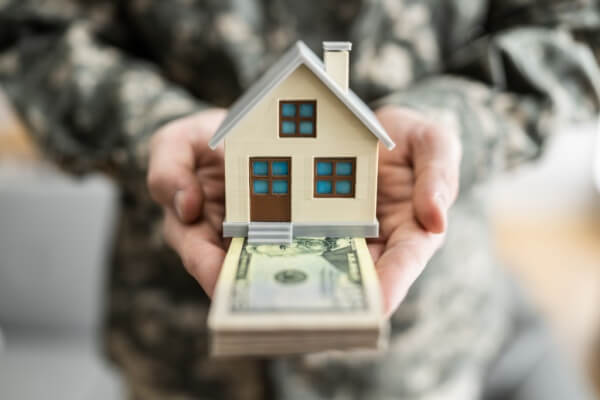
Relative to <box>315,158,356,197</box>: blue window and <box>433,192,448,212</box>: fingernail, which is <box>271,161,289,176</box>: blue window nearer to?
<box>315,158,356,197</box>: blue window

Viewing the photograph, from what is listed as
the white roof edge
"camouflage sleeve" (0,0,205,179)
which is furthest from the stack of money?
"camouflage sleeve" (0,0,205,179)

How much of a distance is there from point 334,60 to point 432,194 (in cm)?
28

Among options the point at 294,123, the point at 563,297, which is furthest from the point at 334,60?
the point at 563,297

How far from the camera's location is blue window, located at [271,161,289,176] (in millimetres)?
1045

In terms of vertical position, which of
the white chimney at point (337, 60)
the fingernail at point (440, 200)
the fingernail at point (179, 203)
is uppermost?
the white chimney at point (337, 60)

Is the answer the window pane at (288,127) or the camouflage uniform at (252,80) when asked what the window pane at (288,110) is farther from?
the camouflage uniform at (252,80)

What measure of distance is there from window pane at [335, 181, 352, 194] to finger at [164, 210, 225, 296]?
0.76 feet

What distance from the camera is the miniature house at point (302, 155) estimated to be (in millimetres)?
961

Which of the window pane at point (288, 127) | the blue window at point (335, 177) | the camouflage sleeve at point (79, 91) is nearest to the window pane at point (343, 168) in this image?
the blue window at point (335, 177)

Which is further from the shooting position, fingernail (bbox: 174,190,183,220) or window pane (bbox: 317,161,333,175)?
window pane (bbox: 317,161,333,175)

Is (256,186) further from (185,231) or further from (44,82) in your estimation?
(44,82)

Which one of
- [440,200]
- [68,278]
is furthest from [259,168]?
[68,278]

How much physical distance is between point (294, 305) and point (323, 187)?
317 millimetres

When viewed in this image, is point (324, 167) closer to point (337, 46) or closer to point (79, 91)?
point (337, 46)
